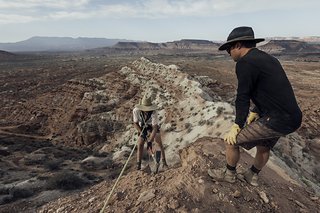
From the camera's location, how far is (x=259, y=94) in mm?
5102

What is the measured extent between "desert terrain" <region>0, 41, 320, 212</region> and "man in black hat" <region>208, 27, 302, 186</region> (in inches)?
43.3

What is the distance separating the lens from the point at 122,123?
21078 millimetres

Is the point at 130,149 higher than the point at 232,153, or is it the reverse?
the point at 232,153

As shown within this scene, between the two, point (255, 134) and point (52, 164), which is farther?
point (52, 164)

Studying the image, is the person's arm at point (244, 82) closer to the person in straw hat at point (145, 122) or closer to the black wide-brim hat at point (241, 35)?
the black wide-brim hat at point (241, 35)

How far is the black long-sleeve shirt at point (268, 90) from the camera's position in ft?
16.1

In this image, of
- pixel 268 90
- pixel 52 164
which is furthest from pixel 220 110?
pixel 268 90

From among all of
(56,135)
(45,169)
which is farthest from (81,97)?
(45,169)

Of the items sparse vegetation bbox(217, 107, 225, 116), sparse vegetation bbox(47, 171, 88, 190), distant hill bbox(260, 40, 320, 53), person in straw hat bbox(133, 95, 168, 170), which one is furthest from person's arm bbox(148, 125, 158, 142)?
distant hill bbox(260, 40, 320, 53)

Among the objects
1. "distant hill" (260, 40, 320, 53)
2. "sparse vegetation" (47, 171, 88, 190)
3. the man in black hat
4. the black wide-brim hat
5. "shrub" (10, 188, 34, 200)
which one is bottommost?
"distant hill" (260, 40, 320, 53)

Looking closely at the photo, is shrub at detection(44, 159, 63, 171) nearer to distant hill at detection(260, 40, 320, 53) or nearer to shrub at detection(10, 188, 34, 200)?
shrub at detection(10, 188, 34, 200)

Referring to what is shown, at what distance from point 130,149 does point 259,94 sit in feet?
41.1

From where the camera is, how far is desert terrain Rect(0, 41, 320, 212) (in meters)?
5.82

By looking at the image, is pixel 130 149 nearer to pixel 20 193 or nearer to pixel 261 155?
pixel 20 193
